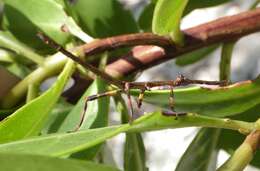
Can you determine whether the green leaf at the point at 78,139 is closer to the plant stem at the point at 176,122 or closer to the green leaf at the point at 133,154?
the plant stem at the point at 176,122

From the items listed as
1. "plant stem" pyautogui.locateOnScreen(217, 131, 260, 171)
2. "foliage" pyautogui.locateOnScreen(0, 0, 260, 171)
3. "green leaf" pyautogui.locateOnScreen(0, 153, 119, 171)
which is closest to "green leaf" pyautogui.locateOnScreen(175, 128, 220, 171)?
"foliage" pyautogui.locateOnScreen(0, 0, 260, 171)

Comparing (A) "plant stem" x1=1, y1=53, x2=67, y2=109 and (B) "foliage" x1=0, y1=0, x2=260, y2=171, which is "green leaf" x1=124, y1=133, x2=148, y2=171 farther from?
(A) "plant stem" x1=1, y1=53, x2=67, y2=109

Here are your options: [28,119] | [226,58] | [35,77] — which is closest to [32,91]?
[35,77]

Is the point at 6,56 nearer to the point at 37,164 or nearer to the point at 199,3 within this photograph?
the point at 199,3

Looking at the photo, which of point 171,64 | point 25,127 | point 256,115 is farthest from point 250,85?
point 171,64

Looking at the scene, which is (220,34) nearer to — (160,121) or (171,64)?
(160,121)

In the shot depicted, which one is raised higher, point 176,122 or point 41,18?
point 41,18

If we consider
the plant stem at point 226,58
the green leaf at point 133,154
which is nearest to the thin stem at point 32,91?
the green leaf at point 133,154
